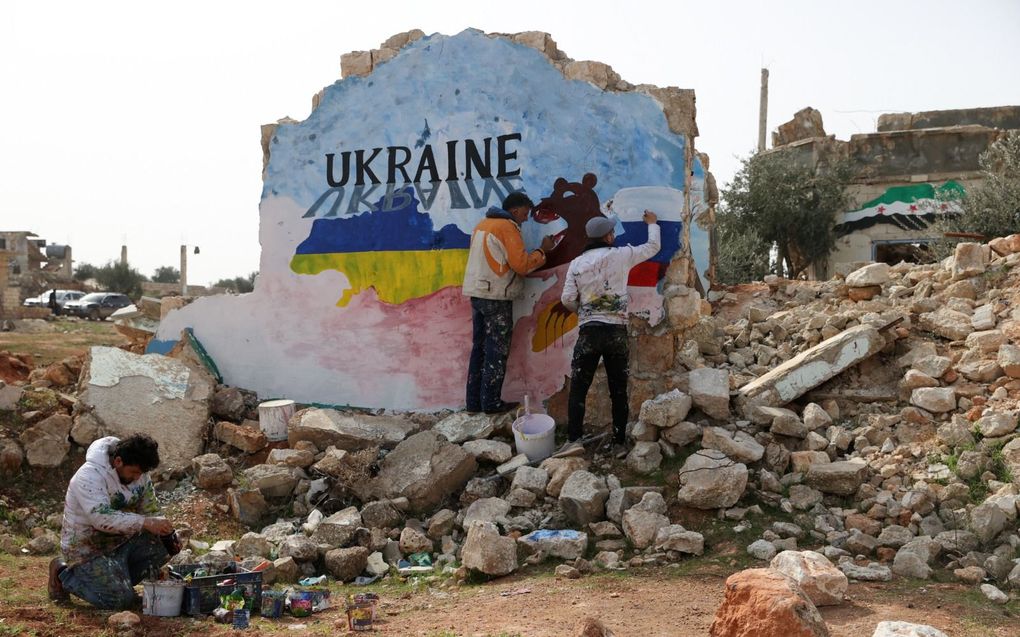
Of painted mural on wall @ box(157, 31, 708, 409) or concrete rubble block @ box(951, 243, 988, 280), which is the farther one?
concrete rubble block @ box(951, 243, 988, 280)

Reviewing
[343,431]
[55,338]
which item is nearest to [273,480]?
[343,431]

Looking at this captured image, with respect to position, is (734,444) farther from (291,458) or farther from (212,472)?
(212,472)

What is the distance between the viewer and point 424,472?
6.29 m

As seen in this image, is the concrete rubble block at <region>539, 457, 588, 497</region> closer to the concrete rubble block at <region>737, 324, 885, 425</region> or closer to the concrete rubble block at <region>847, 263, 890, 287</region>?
the concrete rubble block at <region>737, 324, 885, 425</region>

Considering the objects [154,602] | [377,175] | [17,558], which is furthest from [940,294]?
[17,558]

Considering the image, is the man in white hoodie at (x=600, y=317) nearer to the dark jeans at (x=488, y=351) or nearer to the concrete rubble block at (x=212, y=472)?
the dark jeans at (x=488, y=351)

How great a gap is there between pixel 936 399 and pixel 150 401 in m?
6.07

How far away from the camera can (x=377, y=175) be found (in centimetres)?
798

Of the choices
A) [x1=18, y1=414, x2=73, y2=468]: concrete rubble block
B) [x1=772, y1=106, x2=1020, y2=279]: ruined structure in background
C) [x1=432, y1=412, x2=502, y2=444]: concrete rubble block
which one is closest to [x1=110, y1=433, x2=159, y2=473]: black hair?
[x1=432, y1=412, x2=502, y2=444]: concrete rubble block

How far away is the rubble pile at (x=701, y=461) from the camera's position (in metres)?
5.12

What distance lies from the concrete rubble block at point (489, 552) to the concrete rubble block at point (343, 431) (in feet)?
6.61

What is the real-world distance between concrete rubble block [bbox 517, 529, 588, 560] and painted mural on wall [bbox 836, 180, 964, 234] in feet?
48.8

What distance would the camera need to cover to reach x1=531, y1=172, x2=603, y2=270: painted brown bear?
708cm

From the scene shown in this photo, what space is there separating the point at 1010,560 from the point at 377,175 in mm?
5662
